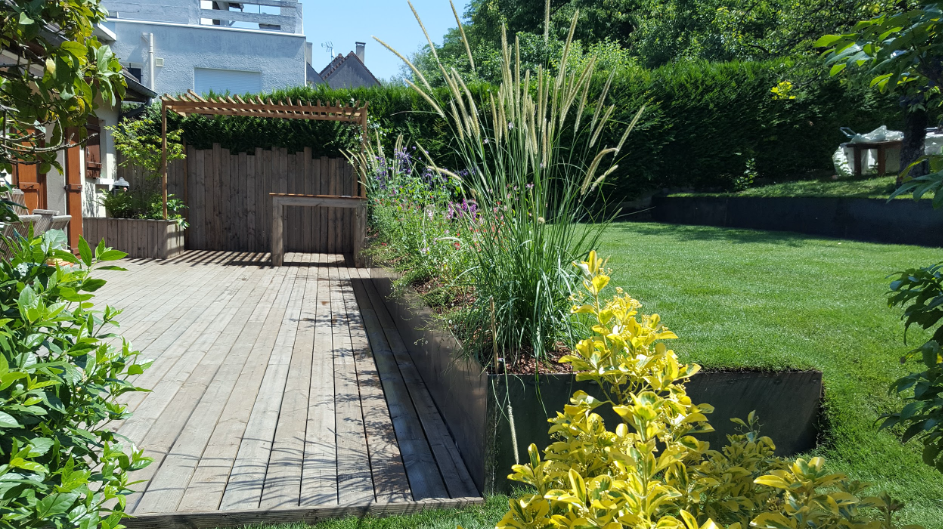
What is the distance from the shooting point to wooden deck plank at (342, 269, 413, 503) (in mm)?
2123

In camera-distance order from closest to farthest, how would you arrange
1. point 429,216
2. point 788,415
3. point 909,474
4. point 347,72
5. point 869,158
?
point 909,474, point 788,415, point 429,216, point 869,158, point 347,72

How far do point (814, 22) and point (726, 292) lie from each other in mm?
7241

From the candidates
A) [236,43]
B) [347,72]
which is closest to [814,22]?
[236,43]

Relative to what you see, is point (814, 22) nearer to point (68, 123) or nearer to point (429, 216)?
point (429, 216)

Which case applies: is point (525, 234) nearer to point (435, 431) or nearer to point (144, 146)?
point (435, 431)

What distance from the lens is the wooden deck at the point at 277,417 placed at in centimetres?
202

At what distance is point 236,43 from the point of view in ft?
53.2

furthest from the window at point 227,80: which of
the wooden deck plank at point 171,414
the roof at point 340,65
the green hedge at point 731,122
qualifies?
the wooden deck plank at point 171,414

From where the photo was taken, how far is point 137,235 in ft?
26.7

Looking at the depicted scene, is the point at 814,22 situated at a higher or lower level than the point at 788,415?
higher

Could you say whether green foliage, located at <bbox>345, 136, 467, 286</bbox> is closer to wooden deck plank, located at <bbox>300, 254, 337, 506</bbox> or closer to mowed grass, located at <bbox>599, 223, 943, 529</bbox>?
wooden deck plank, located at <bbox>300, 254, 337, 506</bbox>

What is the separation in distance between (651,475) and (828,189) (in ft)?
31.8

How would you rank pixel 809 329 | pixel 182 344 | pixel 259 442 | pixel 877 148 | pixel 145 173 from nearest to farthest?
pixel 259 442 → pixel 809 329 → pixel 182 344 → pixel 145 173 → pixel 877 148

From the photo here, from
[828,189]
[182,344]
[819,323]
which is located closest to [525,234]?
[819,323]
